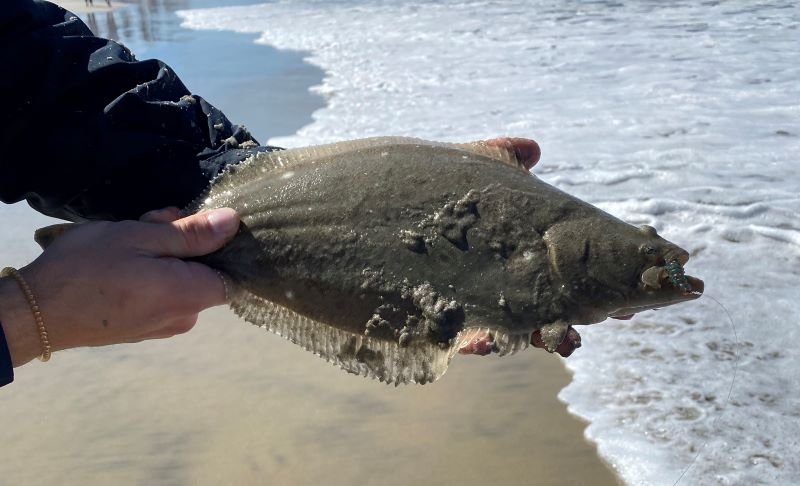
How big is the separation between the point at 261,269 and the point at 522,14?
14.8 metres

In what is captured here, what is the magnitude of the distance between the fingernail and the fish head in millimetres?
1067

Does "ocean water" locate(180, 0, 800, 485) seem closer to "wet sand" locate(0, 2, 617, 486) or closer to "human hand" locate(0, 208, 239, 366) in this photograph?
"wet sand" locate(0, 2, 617, 486)

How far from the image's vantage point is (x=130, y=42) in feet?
53.8

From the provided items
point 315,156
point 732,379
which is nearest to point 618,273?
point 315,156

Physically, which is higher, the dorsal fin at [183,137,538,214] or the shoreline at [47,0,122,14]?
the dorsal fin at [183,137,538,214]

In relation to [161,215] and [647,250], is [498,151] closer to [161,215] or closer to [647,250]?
[647,250]

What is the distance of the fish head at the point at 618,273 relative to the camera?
2.31m

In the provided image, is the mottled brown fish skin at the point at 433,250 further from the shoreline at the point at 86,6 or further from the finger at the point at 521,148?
the shoreline at the point at 86,6

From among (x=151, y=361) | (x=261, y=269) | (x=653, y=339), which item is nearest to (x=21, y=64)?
(x=261, y=269)

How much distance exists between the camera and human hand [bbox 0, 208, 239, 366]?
87.5 inches

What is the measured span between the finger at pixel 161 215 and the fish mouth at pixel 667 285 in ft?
5.15

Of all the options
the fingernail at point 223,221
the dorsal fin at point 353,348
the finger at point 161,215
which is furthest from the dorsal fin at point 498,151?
the finger at point 161,215

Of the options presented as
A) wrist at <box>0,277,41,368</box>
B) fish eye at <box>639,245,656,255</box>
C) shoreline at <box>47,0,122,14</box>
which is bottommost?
shoreline at <box>47,0,122,14</box>

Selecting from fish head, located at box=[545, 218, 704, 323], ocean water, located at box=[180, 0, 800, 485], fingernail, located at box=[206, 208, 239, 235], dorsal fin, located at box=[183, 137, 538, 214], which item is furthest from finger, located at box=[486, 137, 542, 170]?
ocean water, located at box=[180, 0, 800, 485]
